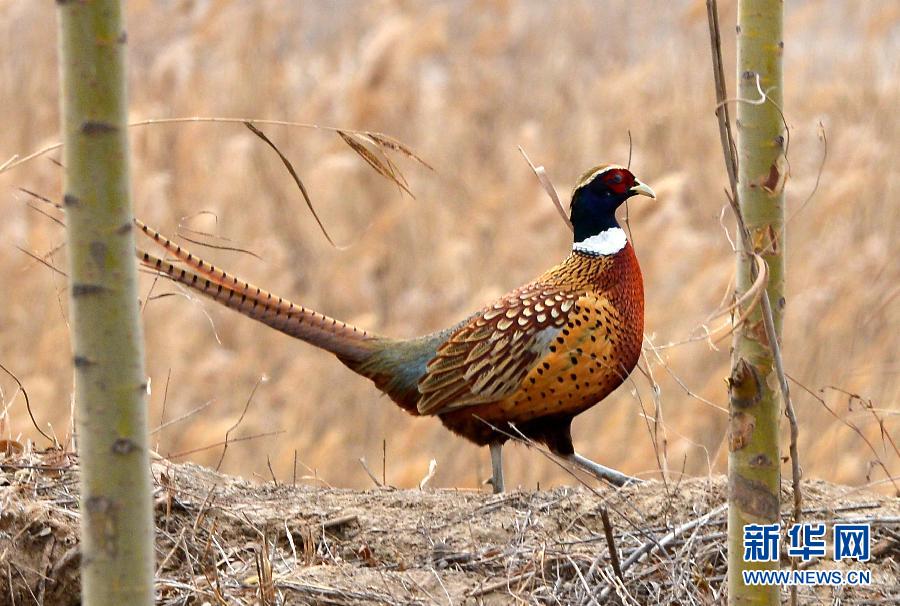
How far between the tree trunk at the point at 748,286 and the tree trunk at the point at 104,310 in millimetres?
835

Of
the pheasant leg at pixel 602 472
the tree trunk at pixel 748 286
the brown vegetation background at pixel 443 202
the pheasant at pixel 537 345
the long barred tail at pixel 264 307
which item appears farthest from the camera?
the brown vegetation background at pixel 443 202

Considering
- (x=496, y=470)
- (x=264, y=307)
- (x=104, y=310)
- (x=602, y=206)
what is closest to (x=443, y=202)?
(x=602, y=206)

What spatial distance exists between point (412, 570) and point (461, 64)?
5235 mm

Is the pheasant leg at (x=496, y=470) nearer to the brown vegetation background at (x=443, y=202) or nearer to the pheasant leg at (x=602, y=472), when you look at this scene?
the pheasant leg at (x=602, y=472)

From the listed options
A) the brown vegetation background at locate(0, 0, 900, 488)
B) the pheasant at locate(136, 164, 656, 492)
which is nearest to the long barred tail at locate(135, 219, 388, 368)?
the pheasant at locate(136, 164, 656, 492)

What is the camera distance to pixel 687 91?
6496 mm

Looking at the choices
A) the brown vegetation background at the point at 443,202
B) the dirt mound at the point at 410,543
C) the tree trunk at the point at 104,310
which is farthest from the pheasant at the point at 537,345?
the tree trunk at the point at 104,310

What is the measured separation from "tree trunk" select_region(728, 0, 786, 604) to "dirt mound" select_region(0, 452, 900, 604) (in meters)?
0.31

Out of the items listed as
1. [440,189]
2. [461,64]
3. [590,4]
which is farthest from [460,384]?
[590,4]

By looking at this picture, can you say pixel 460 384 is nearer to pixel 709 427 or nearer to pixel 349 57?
pixel 709 427

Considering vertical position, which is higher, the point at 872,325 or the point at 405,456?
the point at 872,325

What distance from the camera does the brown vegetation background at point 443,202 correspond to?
4996 millimetres

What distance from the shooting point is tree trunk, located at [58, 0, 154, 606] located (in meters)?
1.19

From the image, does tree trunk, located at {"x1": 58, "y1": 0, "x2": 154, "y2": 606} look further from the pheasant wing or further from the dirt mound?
the pheasant wing
